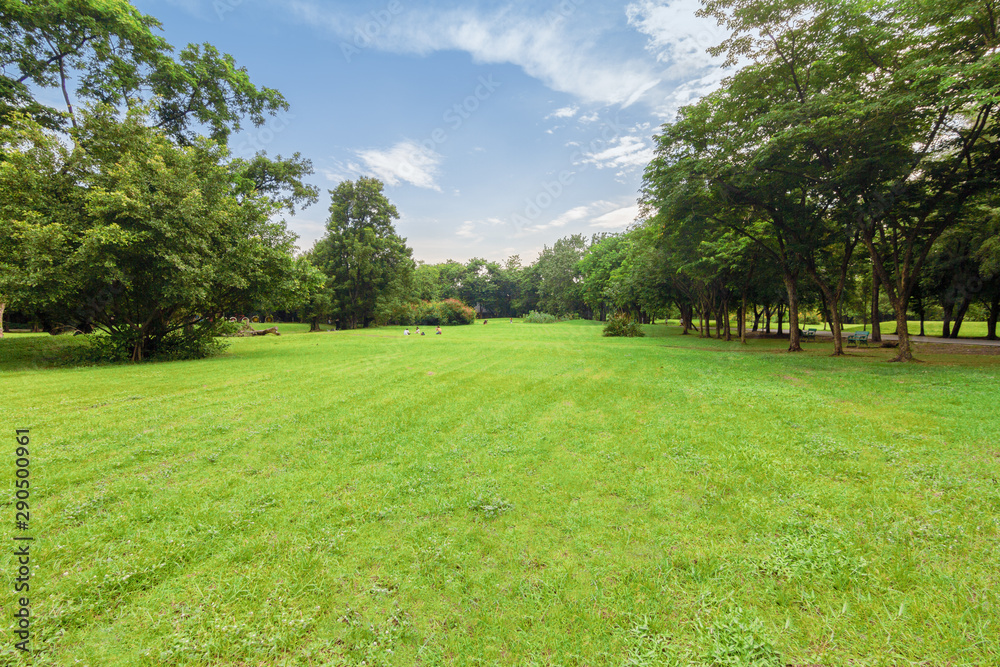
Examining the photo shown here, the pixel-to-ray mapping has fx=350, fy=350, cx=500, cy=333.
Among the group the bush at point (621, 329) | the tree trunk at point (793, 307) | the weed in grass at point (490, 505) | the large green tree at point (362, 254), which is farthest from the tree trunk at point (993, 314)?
the large green tree at point (362, 254)

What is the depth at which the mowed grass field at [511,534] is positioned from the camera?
2352mm

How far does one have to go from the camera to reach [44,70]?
15.5 m

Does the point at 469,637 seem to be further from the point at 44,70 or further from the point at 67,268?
the point at 44,70

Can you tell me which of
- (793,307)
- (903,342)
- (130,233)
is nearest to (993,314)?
(793,307)

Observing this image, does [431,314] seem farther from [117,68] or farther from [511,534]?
[511,534]

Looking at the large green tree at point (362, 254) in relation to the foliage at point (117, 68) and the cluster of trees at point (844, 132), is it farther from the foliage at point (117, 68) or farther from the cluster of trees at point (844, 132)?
the cluster of trees at point (844, 132)

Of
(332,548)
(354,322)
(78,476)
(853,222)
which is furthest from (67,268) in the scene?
(354,322)

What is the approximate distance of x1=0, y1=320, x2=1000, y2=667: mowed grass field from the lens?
235cm

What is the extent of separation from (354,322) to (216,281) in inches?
1206

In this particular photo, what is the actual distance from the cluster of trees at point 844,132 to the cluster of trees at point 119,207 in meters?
18.6

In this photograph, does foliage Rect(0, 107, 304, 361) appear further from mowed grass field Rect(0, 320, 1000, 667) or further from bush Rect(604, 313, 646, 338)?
bush Rect(604, 313, 646, 338)

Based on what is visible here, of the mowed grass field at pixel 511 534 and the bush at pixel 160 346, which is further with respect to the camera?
the bush at pixel 160 346

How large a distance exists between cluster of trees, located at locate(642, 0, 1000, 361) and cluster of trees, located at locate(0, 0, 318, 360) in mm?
18584

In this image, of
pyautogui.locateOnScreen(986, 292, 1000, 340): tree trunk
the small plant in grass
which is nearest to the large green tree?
the small plant in grass
